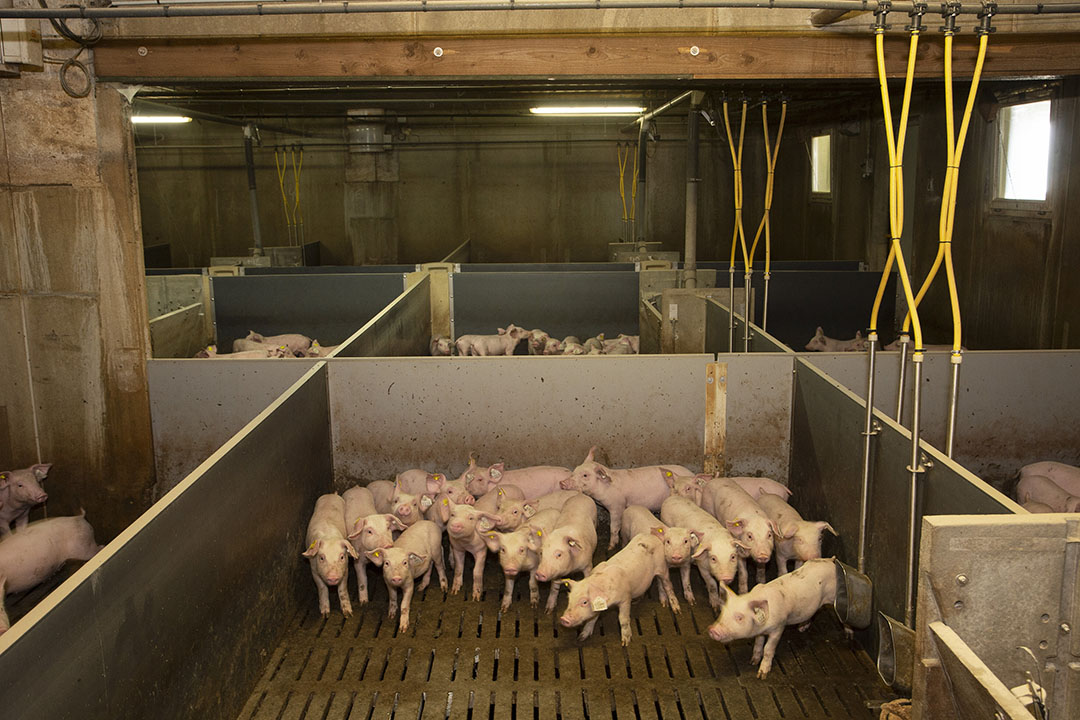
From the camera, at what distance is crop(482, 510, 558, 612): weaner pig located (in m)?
3.91

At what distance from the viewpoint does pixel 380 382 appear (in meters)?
4.81

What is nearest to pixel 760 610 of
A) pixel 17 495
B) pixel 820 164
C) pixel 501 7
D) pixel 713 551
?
pixel 713 551

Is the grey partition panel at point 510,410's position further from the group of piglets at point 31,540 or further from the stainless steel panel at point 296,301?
the stainless steel panel at point 296,301

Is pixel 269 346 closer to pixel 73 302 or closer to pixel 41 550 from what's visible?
pixel 73 302

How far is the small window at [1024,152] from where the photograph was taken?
724cm

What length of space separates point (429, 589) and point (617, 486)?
3.58ft

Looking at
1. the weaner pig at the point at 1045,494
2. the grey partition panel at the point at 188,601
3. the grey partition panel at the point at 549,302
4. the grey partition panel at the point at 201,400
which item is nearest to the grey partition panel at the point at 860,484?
the weaner pig at the point at 1045,494

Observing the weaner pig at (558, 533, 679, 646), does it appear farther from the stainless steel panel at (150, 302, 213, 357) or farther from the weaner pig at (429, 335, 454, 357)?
the stainless steel panel at (150, 302, 213, 357)

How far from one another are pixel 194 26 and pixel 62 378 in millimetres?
2115

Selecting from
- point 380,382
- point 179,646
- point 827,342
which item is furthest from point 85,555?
point 827,342

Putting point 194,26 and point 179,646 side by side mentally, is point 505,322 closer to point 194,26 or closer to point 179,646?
point 194,26

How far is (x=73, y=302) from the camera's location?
5.09 meters

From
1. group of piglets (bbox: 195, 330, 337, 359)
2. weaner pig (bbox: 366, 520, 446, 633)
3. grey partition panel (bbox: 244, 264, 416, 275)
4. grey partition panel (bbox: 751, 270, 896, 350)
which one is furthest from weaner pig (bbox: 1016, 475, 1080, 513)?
grey partition panel (bbox: 244, 264, 416, 275)

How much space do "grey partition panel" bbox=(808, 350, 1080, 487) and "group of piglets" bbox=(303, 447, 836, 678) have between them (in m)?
0.85
